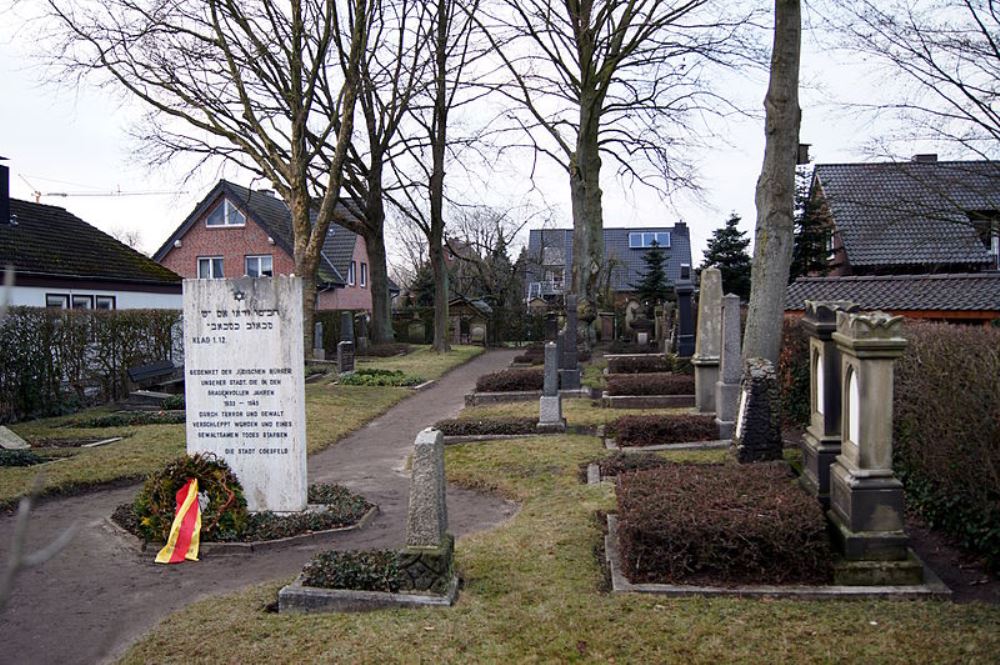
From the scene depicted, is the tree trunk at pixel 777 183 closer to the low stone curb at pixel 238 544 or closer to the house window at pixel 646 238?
the low stone curb at pixel 238 544

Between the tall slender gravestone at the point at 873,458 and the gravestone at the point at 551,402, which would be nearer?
the tall slender gravestone at the point at 873,458

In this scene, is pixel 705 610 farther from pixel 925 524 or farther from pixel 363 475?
pixel 363 475

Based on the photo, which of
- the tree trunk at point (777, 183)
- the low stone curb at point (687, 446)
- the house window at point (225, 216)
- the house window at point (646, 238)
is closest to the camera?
the low stone curb at point (687, 446)

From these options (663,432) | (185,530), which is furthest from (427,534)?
(663,432)

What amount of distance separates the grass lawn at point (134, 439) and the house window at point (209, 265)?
23.3 meters

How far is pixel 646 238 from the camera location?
61438 millimetres

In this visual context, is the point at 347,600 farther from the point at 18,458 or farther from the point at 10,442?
the point at 10,442

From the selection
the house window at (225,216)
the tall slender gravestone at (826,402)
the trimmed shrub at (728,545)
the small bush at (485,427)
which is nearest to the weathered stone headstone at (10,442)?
the small bush at (485,427)

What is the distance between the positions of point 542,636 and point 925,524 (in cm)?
422

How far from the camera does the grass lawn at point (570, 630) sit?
4.38 metres

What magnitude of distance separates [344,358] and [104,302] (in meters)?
7.82

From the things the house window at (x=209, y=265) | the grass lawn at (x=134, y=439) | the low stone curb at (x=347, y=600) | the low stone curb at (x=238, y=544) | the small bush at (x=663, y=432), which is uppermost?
the house window at (x=209, y=265)

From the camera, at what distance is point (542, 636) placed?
184 inches

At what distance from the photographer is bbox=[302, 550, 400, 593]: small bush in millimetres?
5331
